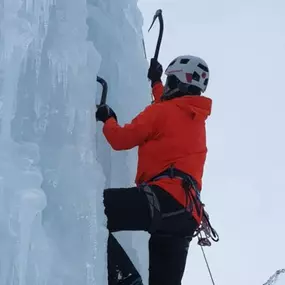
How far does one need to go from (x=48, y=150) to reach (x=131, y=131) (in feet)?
1.88

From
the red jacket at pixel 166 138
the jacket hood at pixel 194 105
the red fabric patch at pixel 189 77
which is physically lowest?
the red jacket at pixel 166 138

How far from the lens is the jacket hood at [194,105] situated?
13.7 feet

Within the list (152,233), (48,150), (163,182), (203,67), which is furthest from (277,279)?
(48,150)

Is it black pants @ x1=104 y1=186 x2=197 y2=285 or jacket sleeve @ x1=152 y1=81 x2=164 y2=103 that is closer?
black pants @ x1=104 y1=186 x2=197 y2=285

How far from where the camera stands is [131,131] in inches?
157

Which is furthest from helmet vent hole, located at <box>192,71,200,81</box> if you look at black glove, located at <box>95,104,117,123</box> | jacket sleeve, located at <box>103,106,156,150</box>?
black glove, located at <box>95,104,117,123</box>

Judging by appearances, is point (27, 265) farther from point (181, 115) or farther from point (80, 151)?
point (181, 115)

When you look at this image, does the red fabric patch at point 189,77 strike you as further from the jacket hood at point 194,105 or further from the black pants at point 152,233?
the black pants at point 152,233

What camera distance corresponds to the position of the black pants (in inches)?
153

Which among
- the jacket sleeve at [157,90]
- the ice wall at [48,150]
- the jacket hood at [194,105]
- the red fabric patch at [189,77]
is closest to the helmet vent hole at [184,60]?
the red fabric patch at [189,77]

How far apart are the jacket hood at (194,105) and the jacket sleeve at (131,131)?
219mm

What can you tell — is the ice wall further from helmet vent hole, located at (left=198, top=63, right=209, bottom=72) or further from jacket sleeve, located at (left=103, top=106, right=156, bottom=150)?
helmet vent hole, located at (left=198, top=63, right=209, bottom=72)

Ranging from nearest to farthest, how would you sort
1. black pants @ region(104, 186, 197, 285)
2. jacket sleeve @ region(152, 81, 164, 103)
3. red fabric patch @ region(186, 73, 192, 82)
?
black pants @ region(104, 186, 197, 285)
red fabric patch @ region(186, 73, 192, 82)
jacket sleeve @ region(152, 81, 164, 103)

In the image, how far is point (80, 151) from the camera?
3760 millimetres
